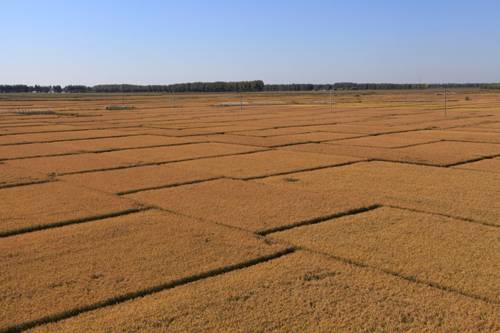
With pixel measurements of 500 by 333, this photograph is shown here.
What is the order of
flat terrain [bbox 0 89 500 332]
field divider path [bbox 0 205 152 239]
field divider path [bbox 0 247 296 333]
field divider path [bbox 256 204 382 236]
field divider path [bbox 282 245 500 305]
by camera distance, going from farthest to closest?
field divider path [bbox 0 205 152 239] < field divider path [bbox 256 204 382 236] < field divider path [bbox 282 245 500 305] < flat terrain [bbox 0 89 500 332] < field divider path [bbox 0 247 296 333]

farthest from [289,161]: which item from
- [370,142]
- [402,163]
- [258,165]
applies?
[370,142]

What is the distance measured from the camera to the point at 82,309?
21.1 feet

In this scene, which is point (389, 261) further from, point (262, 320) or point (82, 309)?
point (82, 309)

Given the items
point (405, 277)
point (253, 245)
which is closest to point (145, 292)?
point (253, 245)

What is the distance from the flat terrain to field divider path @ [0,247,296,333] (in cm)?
2

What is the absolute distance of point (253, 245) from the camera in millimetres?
8805

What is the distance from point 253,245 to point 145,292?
2253 mm

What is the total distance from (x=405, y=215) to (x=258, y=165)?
7.51 m

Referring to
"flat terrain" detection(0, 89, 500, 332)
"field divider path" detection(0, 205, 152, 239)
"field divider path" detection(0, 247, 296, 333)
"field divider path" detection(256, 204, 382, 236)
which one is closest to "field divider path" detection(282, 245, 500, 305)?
"flat terrain" detection(0, 89, 500, 332)

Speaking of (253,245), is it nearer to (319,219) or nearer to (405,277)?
(319,219)

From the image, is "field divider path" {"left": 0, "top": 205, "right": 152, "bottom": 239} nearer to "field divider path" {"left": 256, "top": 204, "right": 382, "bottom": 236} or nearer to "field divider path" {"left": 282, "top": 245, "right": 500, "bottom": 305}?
"field divider path" {"left": 256, "top": 204, "right": 382, "bottom": 236}

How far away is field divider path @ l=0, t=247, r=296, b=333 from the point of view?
6098 mm

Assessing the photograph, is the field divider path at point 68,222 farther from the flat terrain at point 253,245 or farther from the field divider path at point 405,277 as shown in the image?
the field divider path at point 405,277

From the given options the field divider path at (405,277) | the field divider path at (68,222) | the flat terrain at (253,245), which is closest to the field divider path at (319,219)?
the flat terrain at (253,245)
